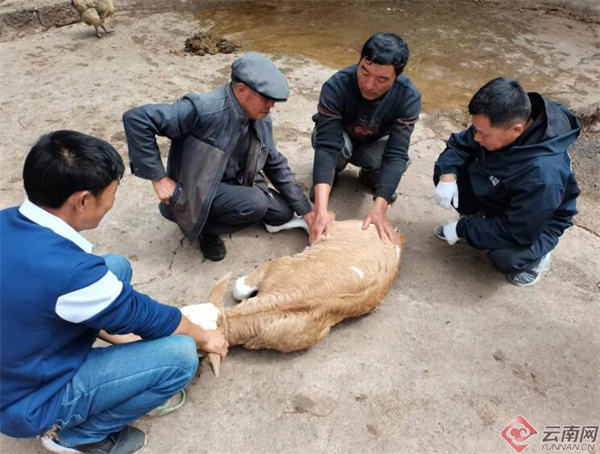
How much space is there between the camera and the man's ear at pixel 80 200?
1.83m

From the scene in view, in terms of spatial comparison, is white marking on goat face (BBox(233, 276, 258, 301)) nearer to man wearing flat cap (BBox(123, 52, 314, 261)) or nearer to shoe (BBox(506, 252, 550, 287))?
man wearing flat cap (BBox(123, 52, 314, 261))

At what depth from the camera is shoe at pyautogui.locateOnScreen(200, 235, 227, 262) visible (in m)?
3.44

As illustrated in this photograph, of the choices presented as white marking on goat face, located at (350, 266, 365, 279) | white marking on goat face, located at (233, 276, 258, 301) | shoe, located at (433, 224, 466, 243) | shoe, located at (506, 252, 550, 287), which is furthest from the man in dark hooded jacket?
white marking on goat face, located at (233, 276, 258, 301)

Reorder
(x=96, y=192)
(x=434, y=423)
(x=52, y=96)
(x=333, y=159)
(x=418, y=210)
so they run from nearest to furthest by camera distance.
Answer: (x=96, y=192), (x=434, y=423), (x=333, y=159), (x=418, y=210), (x=52, y=96)

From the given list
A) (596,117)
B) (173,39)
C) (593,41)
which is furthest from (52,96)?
(593,41)

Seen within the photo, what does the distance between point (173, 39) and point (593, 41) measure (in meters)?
6.62

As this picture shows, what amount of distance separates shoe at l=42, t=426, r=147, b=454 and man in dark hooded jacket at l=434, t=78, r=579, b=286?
241cm

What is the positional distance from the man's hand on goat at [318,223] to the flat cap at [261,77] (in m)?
0.92

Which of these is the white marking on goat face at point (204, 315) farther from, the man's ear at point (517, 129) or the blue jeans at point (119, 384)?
the man's ear at point (517, 129)

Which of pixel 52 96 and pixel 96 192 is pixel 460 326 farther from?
pixel 52 96

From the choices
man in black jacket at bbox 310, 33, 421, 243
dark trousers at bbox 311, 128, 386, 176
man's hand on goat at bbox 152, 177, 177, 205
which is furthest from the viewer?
dark trousers at bbox 311, 128, 386, 176

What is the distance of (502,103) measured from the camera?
110 inches

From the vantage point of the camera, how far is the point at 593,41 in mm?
7809

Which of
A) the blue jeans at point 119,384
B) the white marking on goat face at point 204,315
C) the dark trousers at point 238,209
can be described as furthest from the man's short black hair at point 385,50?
the blue jeans at point 119,384
